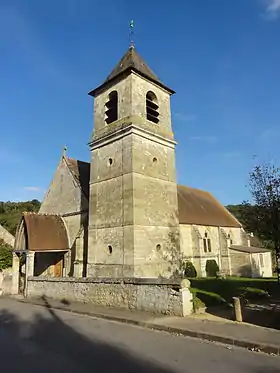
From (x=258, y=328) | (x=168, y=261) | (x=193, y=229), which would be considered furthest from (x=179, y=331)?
(x=193, y=229)

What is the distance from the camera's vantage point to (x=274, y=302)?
1394 centimetres

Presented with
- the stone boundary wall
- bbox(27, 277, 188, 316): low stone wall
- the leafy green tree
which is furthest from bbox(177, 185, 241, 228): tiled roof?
the stone boundary wall

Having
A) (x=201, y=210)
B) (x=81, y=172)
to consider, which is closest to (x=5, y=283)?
(x=81, y=172)

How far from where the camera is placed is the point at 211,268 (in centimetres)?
2628

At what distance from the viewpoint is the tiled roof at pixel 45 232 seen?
18.7m

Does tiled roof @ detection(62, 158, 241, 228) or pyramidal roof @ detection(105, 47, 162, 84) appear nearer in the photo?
pyramidal roof @ detection(105, 47, 162, 84)

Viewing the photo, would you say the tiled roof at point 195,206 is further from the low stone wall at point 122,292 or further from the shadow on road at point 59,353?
the shadow on road at point 59,353

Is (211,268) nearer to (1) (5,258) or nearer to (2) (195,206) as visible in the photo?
(2) (195,206)

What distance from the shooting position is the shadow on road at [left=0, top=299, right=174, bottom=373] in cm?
634

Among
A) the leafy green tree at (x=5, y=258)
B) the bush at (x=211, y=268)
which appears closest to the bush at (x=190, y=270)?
the bush at (x=211, y=268)

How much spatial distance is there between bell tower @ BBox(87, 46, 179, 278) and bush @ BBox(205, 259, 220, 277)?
853 centimetres

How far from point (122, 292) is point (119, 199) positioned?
6287 mm

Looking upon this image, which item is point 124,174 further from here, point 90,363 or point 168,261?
point 90,363

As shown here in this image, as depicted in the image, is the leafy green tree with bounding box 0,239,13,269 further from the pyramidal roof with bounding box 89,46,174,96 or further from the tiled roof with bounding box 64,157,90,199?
the pyramidal roof with bounding box 89,46,174,96
